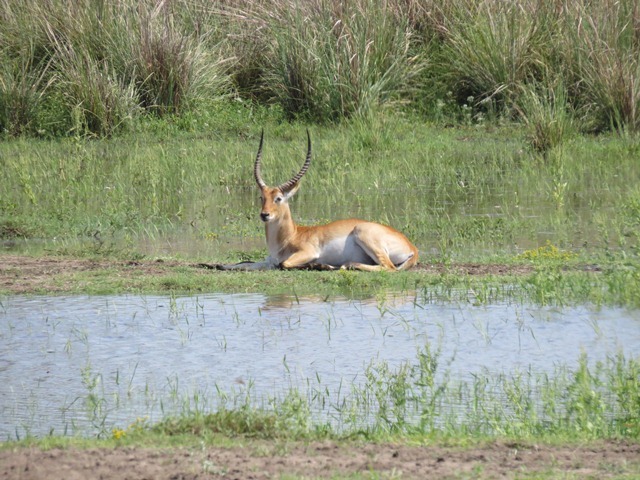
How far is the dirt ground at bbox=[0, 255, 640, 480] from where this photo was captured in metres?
4.98

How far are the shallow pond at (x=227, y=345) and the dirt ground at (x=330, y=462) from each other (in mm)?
949

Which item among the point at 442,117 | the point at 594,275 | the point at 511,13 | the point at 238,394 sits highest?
the point at 511,13

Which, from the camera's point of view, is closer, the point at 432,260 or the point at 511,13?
the point at 432,260

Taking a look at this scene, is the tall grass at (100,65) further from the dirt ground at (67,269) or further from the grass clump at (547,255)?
the grass clump at (547,255)

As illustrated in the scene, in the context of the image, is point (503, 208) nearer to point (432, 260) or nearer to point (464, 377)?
point (432, 260)

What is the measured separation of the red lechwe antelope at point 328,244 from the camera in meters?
10.7

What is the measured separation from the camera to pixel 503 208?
13328 mm

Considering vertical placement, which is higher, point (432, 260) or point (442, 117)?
A: point (442, 117)

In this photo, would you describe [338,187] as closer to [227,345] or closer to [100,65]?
[100,65]

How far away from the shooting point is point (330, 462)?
5.16 meters

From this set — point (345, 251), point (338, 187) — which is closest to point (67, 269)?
point (345, 251)

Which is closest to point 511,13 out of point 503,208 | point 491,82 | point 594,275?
point 491,82

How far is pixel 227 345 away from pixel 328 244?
3089mm

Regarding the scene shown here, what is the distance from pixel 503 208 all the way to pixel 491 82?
5.33m
